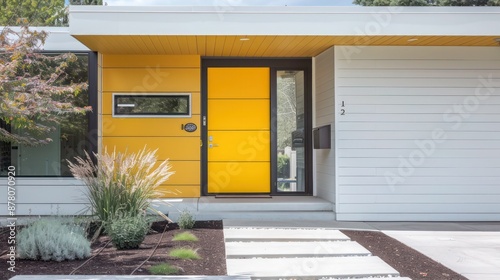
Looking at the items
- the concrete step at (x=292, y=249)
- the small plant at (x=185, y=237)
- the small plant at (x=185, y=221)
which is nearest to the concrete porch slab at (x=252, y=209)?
the small plant at (x=185, y=221)

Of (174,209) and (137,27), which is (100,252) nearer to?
(174,209)

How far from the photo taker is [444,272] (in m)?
4.88

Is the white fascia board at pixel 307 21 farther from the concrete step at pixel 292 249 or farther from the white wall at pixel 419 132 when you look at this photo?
the concrete step at pixel 292 249

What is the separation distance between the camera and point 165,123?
852cm

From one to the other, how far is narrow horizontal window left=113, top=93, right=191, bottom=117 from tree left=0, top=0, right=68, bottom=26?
51.6ft

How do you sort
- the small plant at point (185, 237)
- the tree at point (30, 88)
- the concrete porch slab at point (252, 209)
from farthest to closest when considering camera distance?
1. the concrete porch slab at point (252, 209)
2. the small plant at point (185, 237)
3. the tree at point (30, 88)

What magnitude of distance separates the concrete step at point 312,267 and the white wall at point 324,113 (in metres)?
2.65

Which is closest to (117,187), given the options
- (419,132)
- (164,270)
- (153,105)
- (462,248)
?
(164,270)

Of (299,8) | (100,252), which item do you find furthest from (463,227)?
(100,252)

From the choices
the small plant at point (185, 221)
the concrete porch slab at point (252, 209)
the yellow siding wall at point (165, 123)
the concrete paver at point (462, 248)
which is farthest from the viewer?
the yellow siding wall at point (165, 123)

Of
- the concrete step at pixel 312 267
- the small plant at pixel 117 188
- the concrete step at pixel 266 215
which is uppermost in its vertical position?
the small plant at pixel 117 188

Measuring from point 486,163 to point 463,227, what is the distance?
1.13 m

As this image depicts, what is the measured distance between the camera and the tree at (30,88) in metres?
5.58

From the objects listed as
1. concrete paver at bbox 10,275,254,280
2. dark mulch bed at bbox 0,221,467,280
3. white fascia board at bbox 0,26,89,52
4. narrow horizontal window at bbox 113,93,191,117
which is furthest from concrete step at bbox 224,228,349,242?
white fascia board at bbox 0,26,89,52
